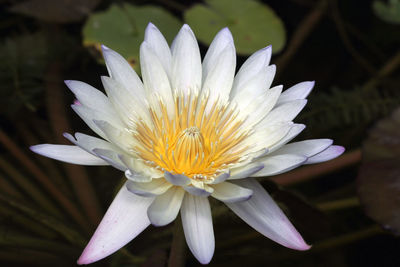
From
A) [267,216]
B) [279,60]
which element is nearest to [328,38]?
[279,60]

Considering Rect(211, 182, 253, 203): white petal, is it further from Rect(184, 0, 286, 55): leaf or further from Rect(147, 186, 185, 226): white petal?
Rect(184, 0, 286, 55): leaf

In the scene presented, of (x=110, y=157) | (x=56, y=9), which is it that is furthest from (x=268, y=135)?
(x=56, y=9)

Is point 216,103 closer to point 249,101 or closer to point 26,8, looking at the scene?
point 249,101

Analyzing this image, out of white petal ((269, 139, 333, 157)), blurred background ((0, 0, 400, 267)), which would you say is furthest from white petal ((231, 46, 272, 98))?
blurred background ((0, 0, 400, 267))

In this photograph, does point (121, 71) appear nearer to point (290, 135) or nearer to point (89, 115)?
point (89, 115)

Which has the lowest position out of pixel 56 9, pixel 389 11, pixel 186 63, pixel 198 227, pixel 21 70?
pixel 21 70

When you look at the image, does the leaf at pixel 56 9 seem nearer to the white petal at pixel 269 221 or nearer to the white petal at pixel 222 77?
the white petal at pixel 222 77
